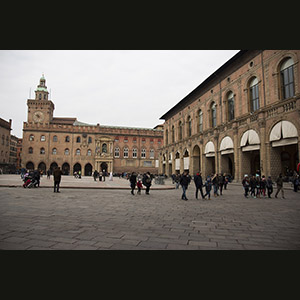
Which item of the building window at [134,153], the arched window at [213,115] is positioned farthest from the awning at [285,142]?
the building window at [134,153]

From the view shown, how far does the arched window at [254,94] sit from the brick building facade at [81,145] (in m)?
40.3

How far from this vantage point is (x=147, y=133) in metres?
63.2

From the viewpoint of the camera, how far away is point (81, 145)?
57.7 meters

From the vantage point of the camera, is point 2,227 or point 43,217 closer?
point 2,227

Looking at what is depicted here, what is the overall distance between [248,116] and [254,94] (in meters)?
2.35

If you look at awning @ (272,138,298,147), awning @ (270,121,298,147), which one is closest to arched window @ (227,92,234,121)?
awning @ (270,121,298,147)

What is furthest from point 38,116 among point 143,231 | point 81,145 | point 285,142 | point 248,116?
point 143,231

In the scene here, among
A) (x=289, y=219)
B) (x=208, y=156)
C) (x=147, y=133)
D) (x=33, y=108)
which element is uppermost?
(x=33, y=108)

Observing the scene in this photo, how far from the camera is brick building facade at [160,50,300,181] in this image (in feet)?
61.9

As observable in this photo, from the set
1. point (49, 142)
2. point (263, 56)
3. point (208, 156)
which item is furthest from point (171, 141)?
point (49, 142)

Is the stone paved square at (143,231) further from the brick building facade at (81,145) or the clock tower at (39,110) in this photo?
the clock tower at (39,110)

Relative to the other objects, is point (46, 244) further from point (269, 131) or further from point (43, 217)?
point (269, 131)

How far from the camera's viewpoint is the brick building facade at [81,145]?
5591 centimetres
